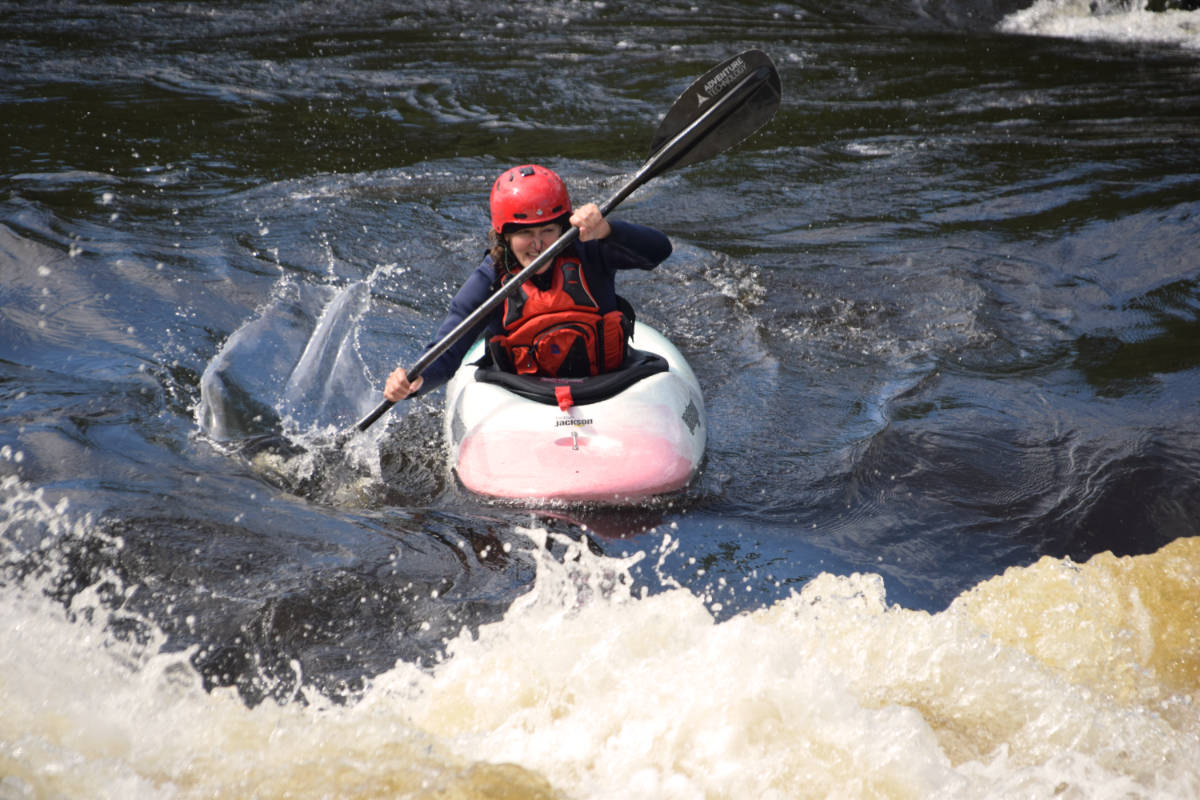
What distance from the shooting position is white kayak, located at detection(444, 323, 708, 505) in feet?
13.4

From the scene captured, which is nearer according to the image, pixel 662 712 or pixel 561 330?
pixel 662 712

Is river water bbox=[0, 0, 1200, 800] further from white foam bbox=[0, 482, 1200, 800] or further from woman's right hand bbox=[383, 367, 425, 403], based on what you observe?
woman's right hand bbox=[383, 367, 425, 403]

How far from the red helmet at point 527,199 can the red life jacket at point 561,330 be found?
224 millimetres

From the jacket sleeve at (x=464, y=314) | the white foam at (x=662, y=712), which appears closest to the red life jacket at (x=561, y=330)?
the jacket sleeve at (x=464, y=314)

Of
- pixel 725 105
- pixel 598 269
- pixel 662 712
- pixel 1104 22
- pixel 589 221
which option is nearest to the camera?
pixel 662 712

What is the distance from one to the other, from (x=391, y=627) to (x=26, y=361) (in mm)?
2970

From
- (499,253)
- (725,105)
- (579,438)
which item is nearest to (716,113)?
(725,105)

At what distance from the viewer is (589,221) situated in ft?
13.3

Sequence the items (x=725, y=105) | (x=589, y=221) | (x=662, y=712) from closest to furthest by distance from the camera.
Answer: (x=662, y=712) < (x=589, y=221) < (x=725, y=105)

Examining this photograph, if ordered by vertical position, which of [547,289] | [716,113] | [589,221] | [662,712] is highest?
[716,113]

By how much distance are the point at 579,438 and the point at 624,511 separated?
0.32 meters

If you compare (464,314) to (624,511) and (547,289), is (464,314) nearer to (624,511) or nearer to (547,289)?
(547,289)

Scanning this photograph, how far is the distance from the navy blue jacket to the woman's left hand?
7.8 inches

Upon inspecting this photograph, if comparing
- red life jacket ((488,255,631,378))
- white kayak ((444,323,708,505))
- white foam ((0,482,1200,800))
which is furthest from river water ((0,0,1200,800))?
red life jacket ((488,255,631,378))
